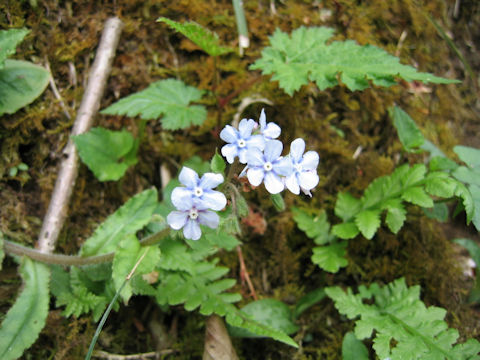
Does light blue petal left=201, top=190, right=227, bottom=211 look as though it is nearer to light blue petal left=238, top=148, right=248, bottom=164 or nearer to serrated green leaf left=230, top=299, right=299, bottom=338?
light blue petal left=238, top=148, right=248, bottom=164

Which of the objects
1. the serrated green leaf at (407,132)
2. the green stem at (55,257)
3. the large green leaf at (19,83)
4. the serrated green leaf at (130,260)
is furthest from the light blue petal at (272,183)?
the large green leaf at (19,83)

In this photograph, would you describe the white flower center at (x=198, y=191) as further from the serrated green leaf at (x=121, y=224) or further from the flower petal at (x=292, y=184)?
the serrated green leaf at (x=121, y=224)

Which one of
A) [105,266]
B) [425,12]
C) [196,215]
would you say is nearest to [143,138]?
[105,266]

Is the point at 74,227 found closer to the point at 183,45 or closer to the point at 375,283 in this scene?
the point at 183,45

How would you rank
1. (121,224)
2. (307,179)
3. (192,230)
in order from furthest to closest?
(121,224) < (307,179) < (192,230)

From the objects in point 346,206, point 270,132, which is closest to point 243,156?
point 270,132

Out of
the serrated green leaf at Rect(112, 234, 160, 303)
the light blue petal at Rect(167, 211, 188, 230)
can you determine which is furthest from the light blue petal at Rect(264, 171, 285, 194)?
the serrated green leaf at Rect(112, 234, 160, 303)

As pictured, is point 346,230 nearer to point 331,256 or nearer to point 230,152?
point 331,256
